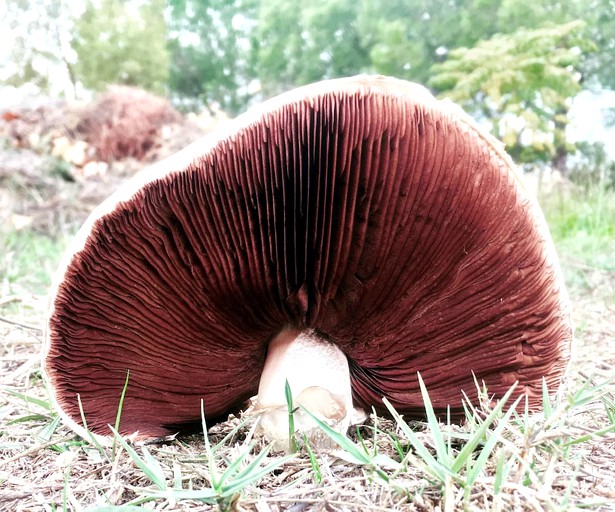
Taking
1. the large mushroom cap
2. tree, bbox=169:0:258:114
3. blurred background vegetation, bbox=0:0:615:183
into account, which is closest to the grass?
the large mushroom cap

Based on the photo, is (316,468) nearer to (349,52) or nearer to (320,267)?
(320,267)

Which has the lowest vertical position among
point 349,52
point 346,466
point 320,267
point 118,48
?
point 346,466

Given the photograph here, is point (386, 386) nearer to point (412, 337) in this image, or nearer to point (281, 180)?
point (412, 337)

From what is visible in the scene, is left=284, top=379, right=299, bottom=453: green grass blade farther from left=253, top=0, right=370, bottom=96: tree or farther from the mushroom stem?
left=253, top=0, right=370, bottom=96: tree

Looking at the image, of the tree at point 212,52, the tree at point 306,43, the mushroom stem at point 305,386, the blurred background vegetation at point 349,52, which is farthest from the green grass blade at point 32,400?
the tree at point 212,52

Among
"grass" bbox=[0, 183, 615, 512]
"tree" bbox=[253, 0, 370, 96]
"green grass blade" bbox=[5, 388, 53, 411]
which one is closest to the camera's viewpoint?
"grass" bbox=[0, 183, 615, 512]

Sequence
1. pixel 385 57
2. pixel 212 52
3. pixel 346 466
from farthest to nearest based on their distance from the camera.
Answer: pixel 212 52 < pixel 385 57 < pixel 346 466

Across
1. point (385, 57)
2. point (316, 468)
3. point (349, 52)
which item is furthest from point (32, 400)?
point (349, 52)
